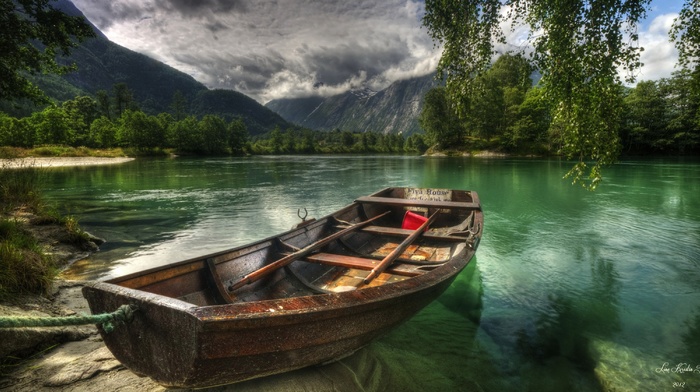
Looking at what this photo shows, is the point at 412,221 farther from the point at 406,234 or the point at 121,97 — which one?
the point at 121,97

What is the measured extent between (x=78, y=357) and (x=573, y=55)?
317 inches

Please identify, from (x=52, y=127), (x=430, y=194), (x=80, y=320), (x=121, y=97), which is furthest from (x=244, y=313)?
(x=121, y=97)

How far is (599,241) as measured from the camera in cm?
1004

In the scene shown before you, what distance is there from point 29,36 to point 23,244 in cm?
679

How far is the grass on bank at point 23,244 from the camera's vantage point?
4.64 metres

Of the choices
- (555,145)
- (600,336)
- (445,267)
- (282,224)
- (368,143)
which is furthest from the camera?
(368,143)

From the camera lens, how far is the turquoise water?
4.05 meters

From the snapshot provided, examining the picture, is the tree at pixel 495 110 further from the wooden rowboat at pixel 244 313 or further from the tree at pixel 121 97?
the tree at pixel 121 97

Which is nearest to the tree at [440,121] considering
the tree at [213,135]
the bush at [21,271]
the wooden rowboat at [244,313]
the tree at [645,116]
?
the tree at [645,116]

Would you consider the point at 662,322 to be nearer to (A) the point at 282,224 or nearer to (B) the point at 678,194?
(A) the point at 282,224

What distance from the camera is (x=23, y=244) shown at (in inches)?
228

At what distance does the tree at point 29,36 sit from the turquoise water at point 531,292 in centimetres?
512

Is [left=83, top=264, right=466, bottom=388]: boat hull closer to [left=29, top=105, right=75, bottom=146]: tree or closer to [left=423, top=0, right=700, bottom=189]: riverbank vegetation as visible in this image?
[left=423, top=0, right=700, bottom=189]: riverbank vegetation

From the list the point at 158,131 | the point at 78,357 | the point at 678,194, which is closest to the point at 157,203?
the point at 78,357
